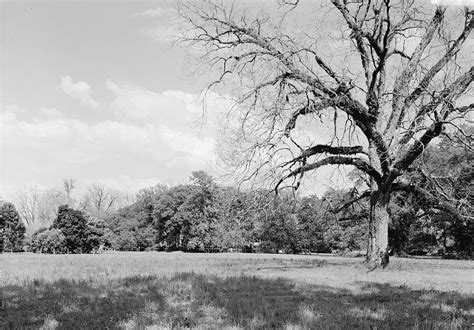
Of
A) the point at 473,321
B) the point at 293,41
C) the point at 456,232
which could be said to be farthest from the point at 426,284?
the point at 456,232

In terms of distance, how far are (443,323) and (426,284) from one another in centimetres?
665

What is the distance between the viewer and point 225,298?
29.3 feet

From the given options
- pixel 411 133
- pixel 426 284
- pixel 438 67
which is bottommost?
pixel 426 284

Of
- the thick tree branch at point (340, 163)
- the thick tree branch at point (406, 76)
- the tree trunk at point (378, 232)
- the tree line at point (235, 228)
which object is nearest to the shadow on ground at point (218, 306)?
the tree trunk at point (378, 232)

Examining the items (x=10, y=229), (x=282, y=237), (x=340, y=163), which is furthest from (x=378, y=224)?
(x=282, y=237)

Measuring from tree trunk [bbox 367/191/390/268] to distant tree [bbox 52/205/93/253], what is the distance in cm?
2942

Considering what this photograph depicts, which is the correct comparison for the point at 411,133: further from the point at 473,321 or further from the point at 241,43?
the point at 473,321

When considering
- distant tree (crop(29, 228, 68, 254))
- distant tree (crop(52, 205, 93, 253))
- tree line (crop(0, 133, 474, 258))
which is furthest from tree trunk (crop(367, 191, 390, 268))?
distant tree (crop(29, 228, 68, 254))

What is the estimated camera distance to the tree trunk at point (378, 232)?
18297mm

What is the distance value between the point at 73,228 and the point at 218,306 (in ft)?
116

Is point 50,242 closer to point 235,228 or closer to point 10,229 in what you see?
point 10,229

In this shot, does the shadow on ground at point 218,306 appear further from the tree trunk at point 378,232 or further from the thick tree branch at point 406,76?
the thick tree branch at point 406,76

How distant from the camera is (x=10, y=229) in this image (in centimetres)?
4488

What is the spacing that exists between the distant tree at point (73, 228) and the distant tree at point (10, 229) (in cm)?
729
